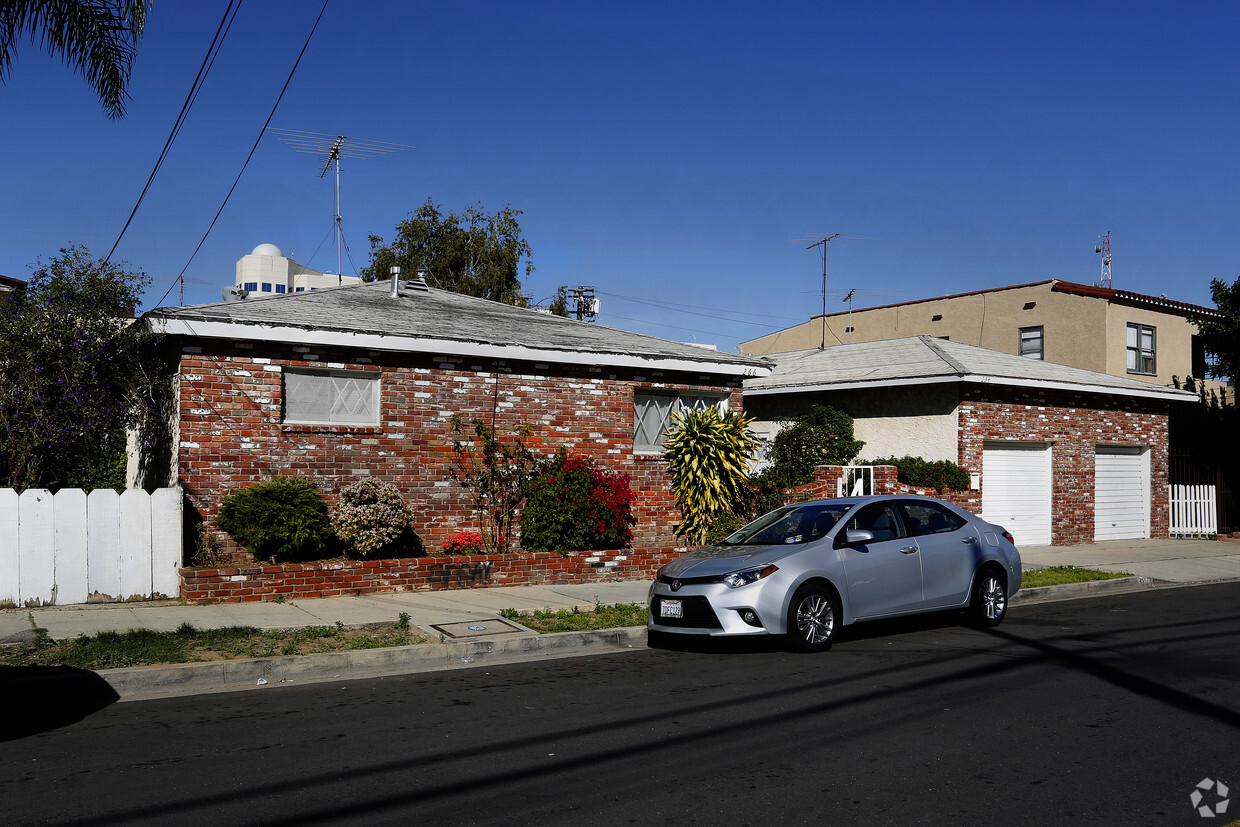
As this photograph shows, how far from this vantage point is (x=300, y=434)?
13406 millimetres

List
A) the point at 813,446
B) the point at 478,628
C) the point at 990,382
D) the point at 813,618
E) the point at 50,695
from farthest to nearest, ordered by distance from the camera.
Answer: the point at 813,446 → the point at 990,382 → the point at 478,628 → the point at 813,618 → the point at 50,695

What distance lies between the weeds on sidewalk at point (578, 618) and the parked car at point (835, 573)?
1.70 ft

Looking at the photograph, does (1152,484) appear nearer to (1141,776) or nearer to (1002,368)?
(1002,368)

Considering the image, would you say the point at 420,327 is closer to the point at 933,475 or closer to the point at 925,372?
the point at 933,475

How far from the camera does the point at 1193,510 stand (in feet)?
79.4

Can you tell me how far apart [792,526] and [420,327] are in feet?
22.1

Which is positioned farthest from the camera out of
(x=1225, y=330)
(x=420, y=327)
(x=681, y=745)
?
(x=1225, y=330)

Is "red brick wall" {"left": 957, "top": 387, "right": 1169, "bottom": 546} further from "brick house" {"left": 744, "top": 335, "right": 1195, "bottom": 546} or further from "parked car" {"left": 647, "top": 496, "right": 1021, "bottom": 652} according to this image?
"parked car" {"left": 647, "top": 496, "right": 1021, "bottom": 652}

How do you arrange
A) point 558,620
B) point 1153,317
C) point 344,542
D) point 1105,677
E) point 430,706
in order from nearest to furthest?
point 430,706 < point 1105,677 < point 558,620 < point 344,542 < point 1153,317

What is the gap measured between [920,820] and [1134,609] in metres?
9.41

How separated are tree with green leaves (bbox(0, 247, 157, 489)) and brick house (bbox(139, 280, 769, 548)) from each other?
0.66 meters

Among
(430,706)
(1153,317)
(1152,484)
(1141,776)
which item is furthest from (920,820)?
(1153,317)

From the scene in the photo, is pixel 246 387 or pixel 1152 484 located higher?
pixel 246 387

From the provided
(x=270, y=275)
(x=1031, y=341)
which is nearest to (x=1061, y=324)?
(x=1031, y=341)
